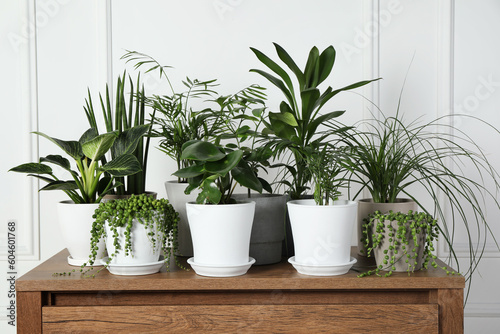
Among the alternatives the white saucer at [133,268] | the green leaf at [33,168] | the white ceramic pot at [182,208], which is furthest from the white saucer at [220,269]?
the green leaf at [33,168]

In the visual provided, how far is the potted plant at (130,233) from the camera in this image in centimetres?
129

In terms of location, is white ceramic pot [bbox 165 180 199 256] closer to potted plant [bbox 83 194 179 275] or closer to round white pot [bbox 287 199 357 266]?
potted plant [bbox 83 194 179 275]

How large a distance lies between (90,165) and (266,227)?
55 cm

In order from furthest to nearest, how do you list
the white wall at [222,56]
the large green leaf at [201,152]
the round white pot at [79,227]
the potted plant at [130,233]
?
the white wall at [222,56] < the round white pot at [79,227] < the potted plant at [130,233] < the large green leaf at [201,152]

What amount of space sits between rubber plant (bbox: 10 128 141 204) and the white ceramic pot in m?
0.17

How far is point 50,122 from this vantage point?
Answer: 200 cm

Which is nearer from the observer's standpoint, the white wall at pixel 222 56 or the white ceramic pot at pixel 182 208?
the white ceramic pot at pixel 182 208

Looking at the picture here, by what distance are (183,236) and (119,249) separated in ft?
0.86

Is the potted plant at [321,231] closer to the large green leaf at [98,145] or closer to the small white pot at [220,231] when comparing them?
the small white pot at [220,231]

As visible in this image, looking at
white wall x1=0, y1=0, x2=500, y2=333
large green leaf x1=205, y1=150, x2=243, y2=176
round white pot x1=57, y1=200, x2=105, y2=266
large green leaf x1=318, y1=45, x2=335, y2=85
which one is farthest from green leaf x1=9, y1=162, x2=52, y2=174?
large green leaf x1=318, y1=45, x2=335, y2=85

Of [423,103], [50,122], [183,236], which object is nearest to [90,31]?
[50,122]

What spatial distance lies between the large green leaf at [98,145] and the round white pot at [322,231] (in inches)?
20.9

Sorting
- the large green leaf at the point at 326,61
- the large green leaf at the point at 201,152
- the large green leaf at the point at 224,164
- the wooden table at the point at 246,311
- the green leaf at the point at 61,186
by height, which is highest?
the large green leaf at the point at 326,61

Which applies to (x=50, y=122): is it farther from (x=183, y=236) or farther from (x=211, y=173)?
(x=211, y=173)
